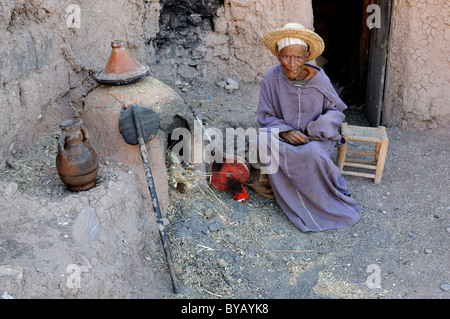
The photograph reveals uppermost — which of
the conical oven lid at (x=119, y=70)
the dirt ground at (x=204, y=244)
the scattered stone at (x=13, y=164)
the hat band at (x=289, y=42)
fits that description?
the hat band at (x=289, y=42)

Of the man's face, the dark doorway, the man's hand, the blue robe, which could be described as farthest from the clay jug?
the dark doorway

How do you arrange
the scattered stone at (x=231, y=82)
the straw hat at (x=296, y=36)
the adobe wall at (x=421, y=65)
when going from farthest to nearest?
the scattered stone at (x=231, y=82) < the adobe wall at (x=421, y=65) < the straw hat at (x=296, y=36)

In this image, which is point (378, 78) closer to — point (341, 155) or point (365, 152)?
point (365, 152)

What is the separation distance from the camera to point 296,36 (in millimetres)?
3961

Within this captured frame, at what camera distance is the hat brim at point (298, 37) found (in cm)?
390

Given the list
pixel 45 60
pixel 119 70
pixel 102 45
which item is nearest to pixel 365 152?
pixel 119 70

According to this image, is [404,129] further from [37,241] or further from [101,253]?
[37,241]

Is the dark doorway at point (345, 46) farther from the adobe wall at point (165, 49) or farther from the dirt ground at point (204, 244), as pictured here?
the dirt ground at point (204, 244)

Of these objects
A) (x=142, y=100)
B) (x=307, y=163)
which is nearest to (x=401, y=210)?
(x=307, y=163)

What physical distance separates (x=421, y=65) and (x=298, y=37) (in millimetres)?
2077

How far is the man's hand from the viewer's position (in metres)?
4.11

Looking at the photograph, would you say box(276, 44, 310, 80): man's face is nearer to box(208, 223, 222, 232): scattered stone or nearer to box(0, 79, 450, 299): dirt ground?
box(0, 79, 450, 299): dirt ground

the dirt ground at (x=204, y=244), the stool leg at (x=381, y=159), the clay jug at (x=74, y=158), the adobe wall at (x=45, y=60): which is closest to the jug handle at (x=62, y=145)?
the clay jug at (x=74, y=158)

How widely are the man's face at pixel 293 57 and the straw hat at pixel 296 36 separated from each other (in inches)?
3.0
